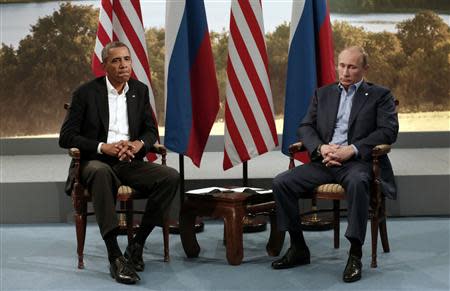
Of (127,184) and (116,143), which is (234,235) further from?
(116,143)

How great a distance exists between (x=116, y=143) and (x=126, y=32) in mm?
1119

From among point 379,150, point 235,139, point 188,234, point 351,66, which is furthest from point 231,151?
point 379,150

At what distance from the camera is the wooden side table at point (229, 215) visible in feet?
15.5

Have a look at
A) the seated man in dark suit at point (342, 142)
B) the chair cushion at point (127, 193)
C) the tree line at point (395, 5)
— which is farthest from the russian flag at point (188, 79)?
the tree line at point (395, 5)

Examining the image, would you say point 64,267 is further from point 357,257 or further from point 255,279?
point 357,257

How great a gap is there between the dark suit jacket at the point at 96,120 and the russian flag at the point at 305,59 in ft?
3.49

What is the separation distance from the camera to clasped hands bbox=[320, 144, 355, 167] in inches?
183

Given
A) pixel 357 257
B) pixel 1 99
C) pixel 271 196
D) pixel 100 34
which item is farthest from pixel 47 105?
pixel 357 257

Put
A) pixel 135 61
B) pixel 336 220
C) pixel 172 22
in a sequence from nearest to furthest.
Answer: pixel 336 220 → pixel 172 22 → pixel 135 61

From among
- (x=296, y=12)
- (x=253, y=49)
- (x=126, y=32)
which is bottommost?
(x=253, y=49)

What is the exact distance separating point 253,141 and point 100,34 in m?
1.27

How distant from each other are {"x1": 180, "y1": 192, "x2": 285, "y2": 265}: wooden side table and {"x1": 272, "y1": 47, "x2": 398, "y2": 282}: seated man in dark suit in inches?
8.4

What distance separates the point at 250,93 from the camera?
5.46m

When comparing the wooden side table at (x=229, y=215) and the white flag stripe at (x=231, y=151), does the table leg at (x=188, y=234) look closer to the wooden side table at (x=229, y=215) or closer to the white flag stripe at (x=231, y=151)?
the wooden side table at (x=229, y=215)
